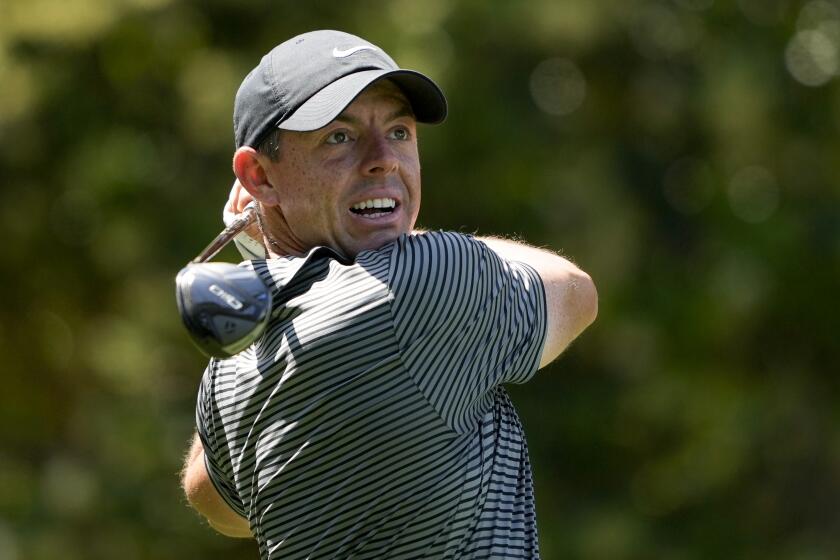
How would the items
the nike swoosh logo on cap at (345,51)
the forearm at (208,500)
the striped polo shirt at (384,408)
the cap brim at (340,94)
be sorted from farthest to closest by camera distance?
the forearm at (208,500) → the nike swoosh logo on cap at (345,51) → the cap brim at (340,94) → the striped polo shirt at (384,408)

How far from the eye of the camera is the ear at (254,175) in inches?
136

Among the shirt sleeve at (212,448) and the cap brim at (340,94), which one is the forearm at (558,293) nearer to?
the cap brim at (340,94)

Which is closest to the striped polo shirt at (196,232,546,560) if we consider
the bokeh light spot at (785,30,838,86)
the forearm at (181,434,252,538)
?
the forearm at (181,434,252,538)

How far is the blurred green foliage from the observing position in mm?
10516

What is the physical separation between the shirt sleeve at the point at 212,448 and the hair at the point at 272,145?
0.43 metres

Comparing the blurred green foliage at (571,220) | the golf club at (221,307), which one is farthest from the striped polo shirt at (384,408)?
the blurred green foliage at (571,220)

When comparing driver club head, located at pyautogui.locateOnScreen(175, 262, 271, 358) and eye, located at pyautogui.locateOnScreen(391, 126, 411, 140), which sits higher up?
eye, located at pyautogui.locateOnScreen(391, 126, 411, 140)

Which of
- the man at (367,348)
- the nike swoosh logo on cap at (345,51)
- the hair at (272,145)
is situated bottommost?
the man at (367,348)

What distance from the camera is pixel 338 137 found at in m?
3.39

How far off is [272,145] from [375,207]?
24 centimetres

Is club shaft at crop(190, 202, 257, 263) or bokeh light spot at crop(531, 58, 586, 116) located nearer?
club shaft at crop(190, 202, 257, 263)

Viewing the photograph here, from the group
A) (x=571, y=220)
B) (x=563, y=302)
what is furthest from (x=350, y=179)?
(x=571, y=220)

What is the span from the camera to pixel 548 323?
3400 mm

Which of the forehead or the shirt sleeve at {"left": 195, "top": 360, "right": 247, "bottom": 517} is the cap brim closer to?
the forehead
